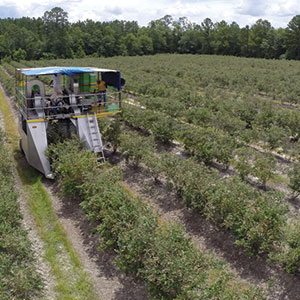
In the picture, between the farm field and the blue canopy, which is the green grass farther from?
the blue canopy

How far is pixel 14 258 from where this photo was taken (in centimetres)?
1244

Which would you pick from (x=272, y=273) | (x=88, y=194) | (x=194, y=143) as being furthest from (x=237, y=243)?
(x=194, y=143)

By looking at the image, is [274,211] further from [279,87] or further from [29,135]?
[279,87]

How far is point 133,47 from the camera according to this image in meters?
107

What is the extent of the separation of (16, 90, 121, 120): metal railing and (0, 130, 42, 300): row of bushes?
621cm

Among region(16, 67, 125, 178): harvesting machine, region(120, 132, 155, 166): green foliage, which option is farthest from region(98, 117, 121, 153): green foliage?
region(120, 132, 155, 166): green foliage

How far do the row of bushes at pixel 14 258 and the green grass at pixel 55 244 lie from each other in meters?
0.94

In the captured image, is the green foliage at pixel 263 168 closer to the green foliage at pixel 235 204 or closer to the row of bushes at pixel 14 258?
the green foliage at pixel 235 204

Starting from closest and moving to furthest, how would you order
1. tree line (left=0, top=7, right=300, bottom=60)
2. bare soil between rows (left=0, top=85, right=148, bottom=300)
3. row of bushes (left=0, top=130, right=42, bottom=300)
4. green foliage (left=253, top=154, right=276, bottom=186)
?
row of bushes (left=0, top=130, right=42, bottom=300), bare soil between rows (left=0, top=85, right=148, bottom=300), green foliage (left=253, top=154, right=276, bottom=186), tree line (left=0, top=7, right=300, bottom=60)

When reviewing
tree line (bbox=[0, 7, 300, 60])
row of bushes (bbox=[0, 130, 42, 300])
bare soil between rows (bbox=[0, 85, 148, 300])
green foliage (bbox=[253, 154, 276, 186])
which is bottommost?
bare soil between rows (bbox=[0, 85, 148, 300])

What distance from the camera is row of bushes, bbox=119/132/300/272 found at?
12.6 metres

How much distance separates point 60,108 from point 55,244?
28.3 feet

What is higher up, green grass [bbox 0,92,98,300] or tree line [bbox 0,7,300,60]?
tree line [bbox 0,7,300,60]

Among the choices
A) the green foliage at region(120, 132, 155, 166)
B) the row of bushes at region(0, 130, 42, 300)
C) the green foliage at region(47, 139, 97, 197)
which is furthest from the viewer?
the green foliage at region(120, 132, 155, 166)
